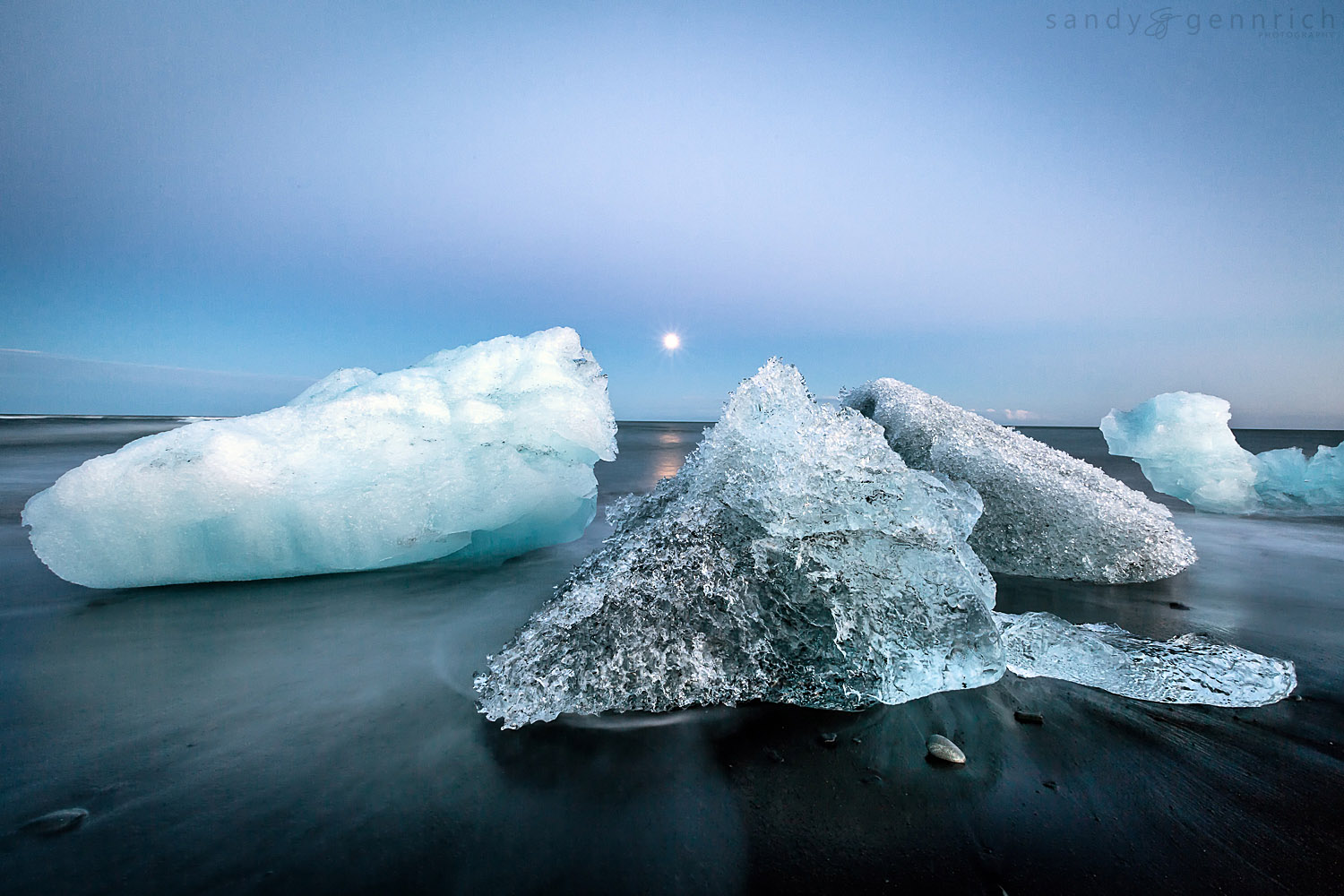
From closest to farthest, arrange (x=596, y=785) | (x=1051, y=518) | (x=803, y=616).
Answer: (x=596, y=785) < (x=803, y=616) < (x=1051, y=518)

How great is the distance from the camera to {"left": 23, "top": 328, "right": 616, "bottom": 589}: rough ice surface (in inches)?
128

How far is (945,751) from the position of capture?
1.83 m

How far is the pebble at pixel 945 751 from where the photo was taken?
1.80m

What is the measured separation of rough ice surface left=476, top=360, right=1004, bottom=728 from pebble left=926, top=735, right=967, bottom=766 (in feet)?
0.87

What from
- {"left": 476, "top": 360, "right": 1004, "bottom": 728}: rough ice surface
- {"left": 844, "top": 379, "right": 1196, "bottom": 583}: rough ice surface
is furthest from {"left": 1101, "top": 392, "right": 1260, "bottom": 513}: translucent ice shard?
{"left": 476, "top": 360, "right": 1004, "bottom": 728}: rough ice surface

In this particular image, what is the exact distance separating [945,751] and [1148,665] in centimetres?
117

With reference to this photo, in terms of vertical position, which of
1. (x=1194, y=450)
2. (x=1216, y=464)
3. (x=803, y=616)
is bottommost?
(x=803, y=616)

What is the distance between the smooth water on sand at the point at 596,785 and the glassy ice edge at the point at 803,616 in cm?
11

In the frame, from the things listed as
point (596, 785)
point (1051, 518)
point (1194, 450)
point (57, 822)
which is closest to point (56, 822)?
point (57, 822)

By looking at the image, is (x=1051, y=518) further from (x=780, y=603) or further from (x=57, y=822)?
(x=57, y=822)

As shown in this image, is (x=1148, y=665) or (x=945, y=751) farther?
(x=1148, y=665)

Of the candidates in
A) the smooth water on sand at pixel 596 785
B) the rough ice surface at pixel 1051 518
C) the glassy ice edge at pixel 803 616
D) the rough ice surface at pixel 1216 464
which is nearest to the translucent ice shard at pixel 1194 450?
the rough ice surface at pixel 1216 464

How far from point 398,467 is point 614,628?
227 centimetres

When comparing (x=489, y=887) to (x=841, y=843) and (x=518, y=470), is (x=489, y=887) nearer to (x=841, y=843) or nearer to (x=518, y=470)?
(x=841, y=843)
